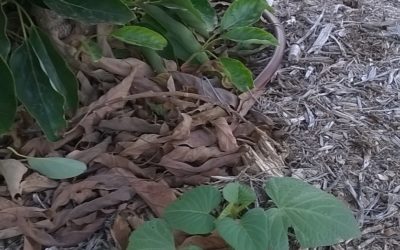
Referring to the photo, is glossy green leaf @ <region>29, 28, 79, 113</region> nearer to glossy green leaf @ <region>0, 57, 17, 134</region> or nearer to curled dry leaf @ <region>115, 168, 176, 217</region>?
glossy green leaf @ <region>0, 57, 17, 134</region>

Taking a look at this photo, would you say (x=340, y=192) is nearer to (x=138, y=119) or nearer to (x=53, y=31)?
(x=138, y=119)

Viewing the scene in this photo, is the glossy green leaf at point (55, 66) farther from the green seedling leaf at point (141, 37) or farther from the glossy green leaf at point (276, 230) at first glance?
the glossy green leaf at point (276, 230)

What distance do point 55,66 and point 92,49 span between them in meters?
0.13

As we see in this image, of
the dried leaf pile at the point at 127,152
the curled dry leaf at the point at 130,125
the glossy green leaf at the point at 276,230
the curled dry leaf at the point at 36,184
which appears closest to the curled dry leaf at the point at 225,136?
the dried leaf pile at the point at 127,152

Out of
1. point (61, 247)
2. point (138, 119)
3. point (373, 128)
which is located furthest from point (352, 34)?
point (61, 247)

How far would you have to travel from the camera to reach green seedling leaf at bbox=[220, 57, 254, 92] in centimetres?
180

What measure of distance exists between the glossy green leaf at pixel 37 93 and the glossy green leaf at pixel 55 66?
15mm

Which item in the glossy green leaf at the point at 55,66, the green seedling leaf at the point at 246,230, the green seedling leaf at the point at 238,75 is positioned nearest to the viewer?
the green seedling leaf at the point at 246,230

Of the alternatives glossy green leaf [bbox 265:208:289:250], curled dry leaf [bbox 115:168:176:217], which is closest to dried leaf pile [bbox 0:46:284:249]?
curled dry leaf [bbox 115:168:176:217]

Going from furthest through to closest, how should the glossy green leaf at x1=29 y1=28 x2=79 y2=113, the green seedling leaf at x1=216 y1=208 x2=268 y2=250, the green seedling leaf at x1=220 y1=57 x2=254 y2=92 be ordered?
the green seedling leaf at x1=220 y1=57 x2=254 y2=92, the glossy green leaf at x1=29 y1=28 x2=79 y2=113, the green seedling leaf at x1=216 y1=208 x2=268 y2=250

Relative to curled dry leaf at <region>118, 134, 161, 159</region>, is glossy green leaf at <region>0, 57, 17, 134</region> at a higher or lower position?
higher

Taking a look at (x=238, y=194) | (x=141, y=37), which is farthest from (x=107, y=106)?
(x=238, y=194)

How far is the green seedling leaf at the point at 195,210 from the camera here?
148cm

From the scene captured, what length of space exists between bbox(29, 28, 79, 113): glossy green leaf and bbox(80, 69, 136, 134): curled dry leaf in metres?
0.06
